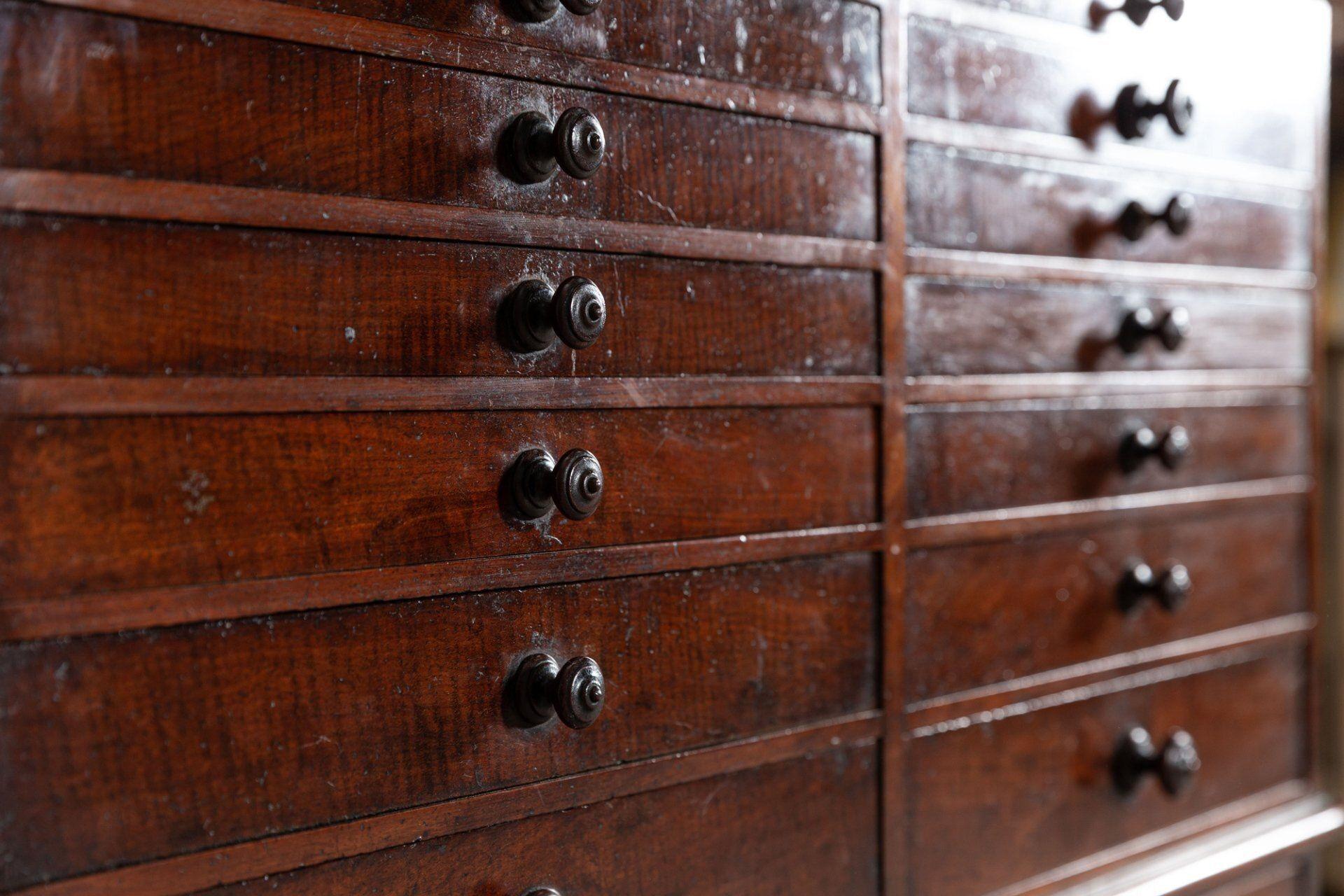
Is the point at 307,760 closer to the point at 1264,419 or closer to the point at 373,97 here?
the point at 373,97

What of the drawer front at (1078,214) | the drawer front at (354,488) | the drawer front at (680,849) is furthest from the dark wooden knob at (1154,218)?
the drawer front at (680,849)

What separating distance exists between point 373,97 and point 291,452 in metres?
0.22

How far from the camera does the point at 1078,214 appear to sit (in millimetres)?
1029

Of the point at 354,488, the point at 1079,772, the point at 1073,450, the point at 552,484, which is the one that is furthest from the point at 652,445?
the point at 1079,772

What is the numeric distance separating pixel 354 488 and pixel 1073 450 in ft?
2.13

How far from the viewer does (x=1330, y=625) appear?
2.02m

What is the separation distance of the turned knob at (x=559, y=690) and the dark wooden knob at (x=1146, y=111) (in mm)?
710

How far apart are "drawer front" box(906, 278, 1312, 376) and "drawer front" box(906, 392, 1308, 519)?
0.12ft

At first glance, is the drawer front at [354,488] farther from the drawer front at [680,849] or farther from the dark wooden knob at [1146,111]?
the dark wooden knob at [1146,111]

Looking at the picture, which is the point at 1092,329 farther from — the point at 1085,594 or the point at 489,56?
the point at 489,56

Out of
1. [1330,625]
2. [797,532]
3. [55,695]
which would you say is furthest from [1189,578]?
[1330,625]

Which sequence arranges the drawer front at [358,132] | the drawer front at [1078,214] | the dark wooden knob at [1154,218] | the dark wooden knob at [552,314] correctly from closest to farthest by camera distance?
the drawer front at [358,132]
the dark wooden knob at [552,314]
the drawer front at [1078,214]
the dark wooden knob at [1154,218]

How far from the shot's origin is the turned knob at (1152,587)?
1.05 m

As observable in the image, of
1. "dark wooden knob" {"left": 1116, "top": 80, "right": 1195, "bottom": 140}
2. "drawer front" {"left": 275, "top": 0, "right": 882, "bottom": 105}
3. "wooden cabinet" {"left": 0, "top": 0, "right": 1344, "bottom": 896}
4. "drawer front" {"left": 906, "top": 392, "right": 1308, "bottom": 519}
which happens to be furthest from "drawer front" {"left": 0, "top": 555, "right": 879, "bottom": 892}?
"dark wooden knob" {"left": 1116, "top": 80, "right": 1195, "bottom": 140}
